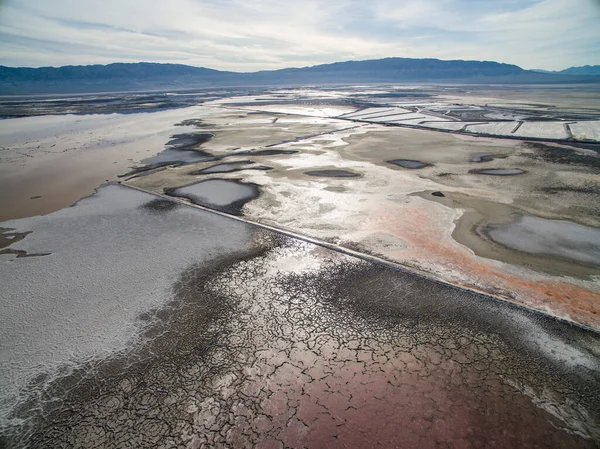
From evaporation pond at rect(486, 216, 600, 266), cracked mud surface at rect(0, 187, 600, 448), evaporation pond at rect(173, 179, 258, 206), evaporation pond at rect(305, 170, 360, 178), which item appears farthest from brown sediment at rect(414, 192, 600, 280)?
evaporation pond at rect(173, 179, 258, 206)

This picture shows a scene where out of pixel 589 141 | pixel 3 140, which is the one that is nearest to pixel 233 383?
pixel 589 141

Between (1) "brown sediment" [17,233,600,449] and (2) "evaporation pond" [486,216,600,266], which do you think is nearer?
(1) "brown sediment" [17,233,600,449]

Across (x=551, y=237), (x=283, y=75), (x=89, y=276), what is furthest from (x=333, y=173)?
(x=283, y=75)

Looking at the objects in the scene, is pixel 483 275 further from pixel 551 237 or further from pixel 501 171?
pixel 501 171

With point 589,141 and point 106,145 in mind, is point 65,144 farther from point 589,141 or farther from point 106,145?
point 589,141

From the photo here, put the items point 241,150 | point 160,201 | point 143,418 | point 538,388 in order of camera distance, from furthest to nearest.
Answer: point 241,150
point 160,201
point 538,388
point 143,418

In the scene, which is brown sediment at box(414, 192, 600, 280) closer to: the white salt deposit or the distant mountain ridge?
the white salt deposit

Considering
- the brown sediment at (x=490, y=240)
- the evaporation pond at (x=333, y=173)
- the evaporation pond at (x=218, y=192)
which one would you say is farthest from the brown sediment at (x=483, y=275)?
the evaporation pond at (x=218, y=192)
